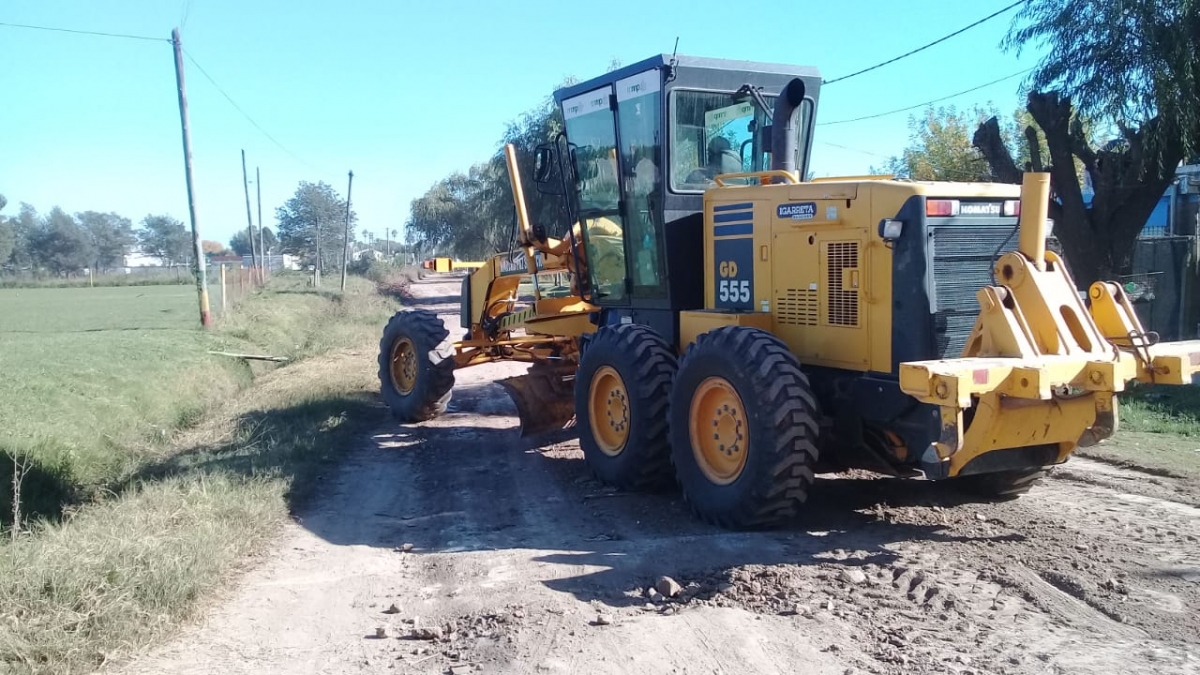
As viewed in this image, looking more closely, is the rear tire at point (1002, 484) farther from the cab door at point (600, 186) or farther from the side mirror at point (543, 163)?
the side mirror at point (543, 163)

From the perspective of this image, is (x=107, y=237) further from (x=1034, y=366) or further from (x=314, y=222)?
(x=1034, y=366)

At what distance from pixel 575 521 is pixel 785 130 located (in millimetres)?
3318

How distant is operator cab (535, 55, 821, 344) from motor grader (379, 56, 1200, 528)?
0.02 m

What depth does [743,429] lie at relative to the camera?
634 centimetres

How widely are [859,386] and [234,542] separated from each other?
3.99m

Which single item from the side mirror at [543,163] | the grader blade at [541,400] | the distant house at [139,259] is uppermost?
the distant house at [139,259]

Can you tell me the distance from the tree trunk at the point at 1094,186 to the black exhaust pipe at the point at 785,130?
658cm

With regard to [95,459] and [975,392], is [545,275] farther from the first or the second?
[975,392]

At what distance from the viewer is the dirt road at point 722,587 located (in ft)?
14.4

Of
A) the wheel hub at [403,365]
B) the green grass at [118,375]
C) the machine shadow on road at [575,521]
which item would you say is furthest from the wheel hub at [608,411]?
the green grass at [118,375]

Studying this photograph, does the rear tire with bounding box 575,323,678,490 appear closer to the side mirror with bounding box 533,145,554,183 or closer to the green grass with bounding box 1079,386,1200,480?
the side mirror with bounding box 533,145,554,183

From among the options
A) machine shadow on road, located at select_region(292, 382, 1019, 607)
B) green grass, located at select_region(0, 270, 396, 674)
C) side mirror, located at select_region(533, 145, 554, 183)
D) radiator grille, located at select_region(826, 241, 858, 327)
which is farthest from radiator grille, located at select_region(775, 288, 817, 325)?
green grass, located at select_region(0, 270, 396, 674)

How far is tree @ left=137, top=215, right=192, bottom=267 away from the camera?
101438mm

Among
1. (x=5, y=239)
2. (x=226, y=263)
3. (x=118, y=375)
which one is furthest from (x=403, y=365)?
(x=5, y=239)
